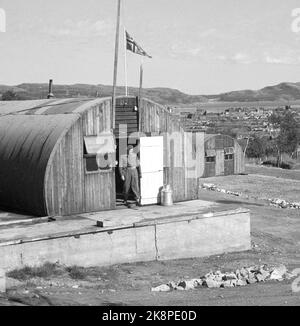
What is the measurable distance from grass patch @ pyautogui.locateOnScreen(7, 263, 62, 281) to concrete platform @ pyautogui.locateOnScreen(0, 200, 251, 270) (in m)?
0.16

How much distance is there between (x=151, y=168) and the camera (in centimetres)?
1858

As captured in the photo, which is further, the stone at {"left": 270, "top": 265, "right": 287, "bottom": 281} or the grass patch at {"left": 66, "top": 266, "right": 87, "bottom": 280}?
the stone at {"left": 270, "top": 265, "right": 287, "bottom": 281}

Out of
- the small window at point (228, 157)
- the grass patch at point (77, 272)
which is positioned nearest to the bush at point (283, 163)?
the small window at point (228, 157)

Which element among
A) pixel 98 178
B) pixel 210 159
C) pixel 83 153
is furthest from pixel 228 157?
pixel 83 153

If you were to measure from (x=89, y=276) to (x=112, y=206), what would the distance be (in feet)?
12.5

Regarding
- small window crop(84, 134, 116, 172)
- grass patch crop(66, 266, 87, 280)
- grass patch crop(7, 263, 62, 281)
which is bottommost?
Answer: grass patch crop(66, 266, 87, 280)

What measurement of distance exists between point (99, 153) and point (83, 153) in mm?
497

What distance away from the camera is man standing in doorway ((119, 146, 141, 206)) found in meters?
18.1

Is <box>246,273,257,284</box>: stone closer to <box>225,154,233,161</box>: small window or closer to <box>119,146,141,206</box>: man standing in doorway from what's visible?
<box>119,146,141,206</box>: man standing in doorway

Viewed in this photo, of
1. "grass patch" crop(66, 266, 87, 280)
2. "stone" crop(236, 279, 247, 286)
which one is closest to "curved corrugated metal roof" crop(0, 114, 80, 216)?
"grass patch" crop(66, 266, 87, 280)

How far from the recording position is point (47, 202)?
53.6ft

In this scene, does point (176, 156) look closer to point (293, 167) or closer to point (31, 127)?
point (31, 127)

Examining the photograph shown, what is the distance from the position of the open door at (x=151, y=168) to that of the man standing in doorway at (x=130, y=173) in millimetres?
205
